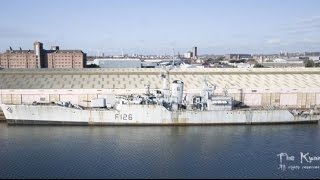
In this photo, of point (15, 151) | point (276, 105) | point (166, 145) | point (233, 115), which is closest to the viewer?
point (15, 151)

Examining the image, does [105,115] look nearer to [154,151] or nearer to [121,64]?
[154,151]

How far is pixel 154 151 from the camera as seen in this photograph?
21562 mm

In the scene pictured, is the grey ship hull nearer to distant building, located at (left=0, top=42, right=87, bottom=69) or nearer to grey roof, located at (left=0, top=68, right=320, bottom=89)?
grey roof, located at (left=0, top=68, right=320, bottom=89)

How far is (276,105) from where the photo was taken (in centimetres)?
3391

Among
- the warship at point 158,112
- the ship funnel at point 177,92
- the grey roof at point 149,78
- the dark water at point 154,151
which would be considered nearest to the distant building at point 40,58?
the grey roof at point 149,78

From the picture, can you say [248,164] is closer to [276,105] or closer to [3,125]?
[276,105]

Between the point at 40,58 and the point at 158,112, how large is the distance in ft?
180

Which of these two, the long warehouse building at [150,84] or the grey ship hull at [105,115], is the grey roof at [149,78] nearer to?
the long warehouse building at [150,84]

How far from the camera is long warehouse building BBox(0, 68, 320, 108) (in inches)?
1293

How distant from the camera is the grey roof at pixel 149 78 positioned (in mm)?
34906

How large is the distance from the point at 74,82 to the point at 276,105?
19.7m

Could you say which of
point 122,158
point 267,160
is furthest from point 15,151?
point 267,160

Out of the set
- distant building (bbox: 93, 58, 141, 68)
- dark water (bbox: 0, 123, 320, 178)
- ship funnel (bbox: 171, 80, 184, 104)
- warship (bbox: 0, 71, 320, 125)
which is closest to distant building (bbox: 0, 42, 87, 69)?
distant building (bbox: 93, 58, 141, 68)

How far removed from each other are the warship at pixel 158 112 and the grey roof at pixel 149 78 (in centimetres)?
477
